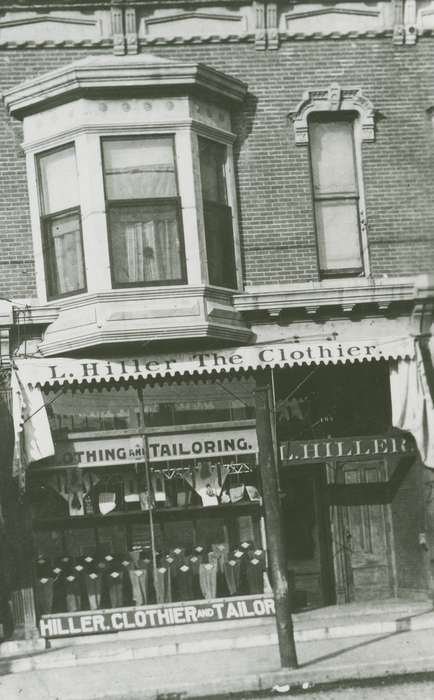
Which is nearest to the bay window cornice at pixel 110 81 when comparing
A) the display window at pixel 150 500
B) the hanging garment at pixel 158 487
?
the display window at pixel 150 500

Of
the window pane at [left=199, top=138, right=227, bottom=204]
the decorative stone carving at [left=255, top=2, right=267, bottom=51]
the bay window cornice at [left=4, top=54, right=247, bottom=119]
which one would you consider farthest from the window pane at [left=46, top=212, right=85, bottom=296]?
the decorative stone carving at [left=255, top=2, right=267, bottom=51]

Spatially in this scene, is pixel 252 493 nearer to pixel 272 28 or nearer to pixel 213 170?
pixel 213 170

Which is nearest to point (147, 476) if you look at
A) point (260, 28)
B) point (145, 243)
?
point (145, 243)

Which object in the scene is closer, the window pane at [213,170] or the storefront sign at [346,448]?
the window pane at [213,170]

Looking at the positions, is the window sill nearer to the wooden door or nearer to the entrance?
the entrance

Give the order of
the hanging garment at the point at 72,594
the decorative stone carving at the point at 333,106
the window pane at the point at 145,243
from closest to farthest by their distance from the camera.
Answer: the window pane at the point at 145,243, the hanging garment at the point at 72,594, the decorative stone carving at the point at 333,106

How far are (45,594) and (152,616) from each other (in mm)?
1464

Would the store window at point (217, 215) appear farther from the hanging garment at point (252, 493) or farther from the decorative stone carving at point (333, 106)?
the hanging garment at point (252, 493)

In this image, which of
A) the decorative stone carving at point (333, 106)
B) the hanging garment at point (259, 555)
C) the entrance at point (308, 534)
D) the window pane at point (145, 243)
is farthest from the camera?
the entrance at point (308, 534)

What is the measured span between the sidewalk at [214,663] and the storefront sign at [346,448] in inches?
85.5

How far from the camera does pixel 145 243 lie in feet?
41.8

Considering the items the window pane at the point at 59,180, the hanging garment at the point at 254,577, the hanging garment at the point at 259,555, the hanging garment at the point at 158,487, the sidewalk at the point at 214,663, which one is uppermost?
the window pane at the point at 59,180

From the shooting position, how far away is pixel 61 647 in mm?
12547

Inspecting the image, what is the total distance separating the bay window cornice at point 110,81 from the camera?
12492mm
